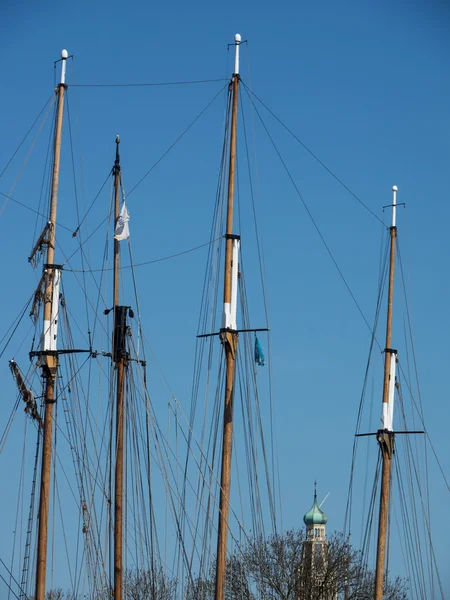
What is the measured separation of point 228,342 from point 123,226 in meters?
8.59

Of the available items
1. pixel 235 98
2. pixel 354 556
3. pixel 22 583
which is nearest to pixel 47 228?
pixel 235 98

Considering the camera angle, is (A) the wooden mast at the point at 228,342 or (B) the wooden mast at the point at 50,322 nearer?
(A) the wooden mast at the point at 228,342

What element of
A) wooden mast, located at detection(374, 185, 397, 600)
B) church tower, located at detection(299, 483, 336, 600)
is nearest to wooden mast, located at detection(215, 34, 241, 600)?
wooden mast, located at detection(374, 185, 397, 600)

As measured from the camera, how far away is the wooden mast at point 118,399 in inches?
2493

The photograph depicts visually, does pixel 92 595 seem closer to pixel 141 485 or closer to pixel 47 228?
pixel 141 485

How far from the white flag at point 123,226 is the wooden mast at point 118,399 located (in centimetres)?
32

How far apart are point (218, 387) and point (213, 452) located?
2696 mm

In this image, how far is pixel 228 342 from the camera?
199 feet

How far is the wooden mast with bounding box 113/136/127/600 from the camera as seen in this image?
6331 cm

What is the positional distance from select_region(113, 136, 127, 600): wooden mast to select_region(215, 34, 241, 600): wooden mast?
236 inches

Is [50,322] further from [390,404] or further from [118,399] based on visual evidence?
[390,404]

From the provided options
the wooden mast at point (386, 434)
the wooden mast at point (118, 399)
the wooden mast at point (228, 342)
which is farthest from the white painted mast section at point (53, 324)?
the wooden mast at point (386, 434)

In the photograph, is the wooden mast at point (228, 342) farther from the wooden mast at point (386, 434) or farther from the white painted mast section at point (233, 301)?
the wooden mast at point (386, 434)

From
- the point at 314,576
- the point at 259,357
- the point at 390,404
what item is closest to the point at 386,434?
the point at 390,404
